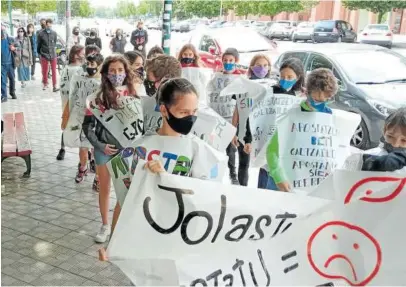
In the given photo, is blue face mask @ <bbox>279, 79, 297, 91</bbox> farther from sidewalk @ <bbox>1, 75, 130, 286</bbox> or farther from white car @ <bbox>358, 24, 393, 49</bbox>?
white car @ <bbox>358, 24, 393, 49</bbox>

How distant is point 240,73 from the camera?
582 centimetres

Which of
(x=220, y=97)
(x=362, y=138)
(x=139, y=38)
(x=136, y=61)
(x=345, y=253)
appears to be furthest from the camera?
(x=139, y=38)

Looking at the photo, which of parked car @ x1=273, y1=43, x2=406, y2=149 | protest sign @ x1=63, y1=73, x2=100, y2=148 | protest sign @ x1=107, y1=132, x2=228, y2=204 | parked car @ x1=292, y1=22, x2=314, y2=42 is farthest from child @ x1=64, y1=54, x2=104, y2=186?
parked car @ x1=292, y1=22, x2=314, y2=42

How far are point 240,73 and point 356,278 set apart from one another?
384 centimetres

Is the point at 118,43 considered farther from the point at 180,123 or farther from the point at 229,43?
the point at 180,123

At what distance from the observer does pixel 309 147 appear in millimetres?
3225

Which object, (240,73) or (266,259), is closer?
(266,259)

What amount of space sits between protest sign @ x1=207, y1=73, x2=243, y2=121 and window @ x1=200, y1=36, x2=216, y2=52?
7.56 meters

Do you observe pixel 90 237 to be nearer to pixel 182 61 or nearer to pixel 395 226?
pixel 182 61

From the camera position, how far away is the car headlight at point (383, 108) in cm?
729

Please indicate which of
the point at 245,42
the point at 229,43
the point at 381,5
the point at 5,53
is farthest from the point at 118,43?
the point at 381,5

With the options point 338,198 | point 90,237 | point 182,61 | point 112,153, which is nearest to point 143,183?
point 338,198

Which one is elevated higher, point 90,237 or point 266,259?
point 266,259

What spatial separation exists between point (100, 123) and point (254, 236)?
1934mm
